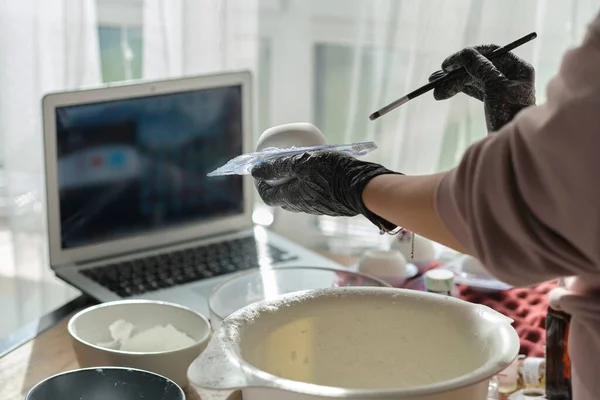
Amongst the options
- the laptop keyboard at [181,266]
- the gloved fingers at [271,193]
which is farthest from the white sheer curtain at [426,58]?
the gloved fingers at [271,193]

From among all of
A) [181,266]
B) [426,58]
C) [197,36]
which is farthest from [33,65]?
[426,58]

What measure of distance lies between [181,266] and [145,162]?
0.18m

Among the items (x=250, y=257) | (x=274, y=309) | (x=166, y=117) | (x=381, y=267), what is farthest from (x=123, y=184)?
(x=274, y=309)

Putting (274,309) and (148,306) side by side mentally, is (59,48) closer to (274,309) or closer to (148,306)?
(148,306)

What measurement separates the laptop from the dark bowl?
12.8 inches

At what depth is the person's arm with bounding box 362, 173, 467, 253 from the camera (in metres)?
0.71

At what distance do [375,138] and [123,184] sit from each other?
1.80ft

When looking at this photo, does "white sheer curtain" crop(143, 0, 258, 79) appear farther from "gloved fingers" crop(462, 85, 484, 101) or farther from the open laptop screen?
"gloved fingers" crop(462, 85, 484, 101)

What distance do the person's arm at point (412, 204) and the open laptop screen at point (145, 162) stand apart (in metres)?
0.70

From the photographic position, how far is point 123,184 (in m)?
1.42

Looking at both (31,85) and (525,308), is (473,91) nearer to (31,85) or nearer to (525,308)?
(525,308)

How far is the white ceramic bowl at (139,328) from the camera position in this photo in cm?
100

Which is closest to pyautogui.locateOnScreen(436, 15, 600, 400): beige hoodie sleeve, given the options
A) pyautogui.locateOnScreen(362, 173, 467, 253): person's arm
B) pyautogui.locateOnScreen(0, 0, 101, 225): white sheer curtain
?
pyautogui.locateOnScreen(362, 173, 467, 253): person's arm

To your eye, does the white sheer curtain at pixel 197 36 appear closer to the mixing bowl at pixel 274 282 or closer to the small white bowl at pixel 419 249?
the small white bowl at pixel 419 249
